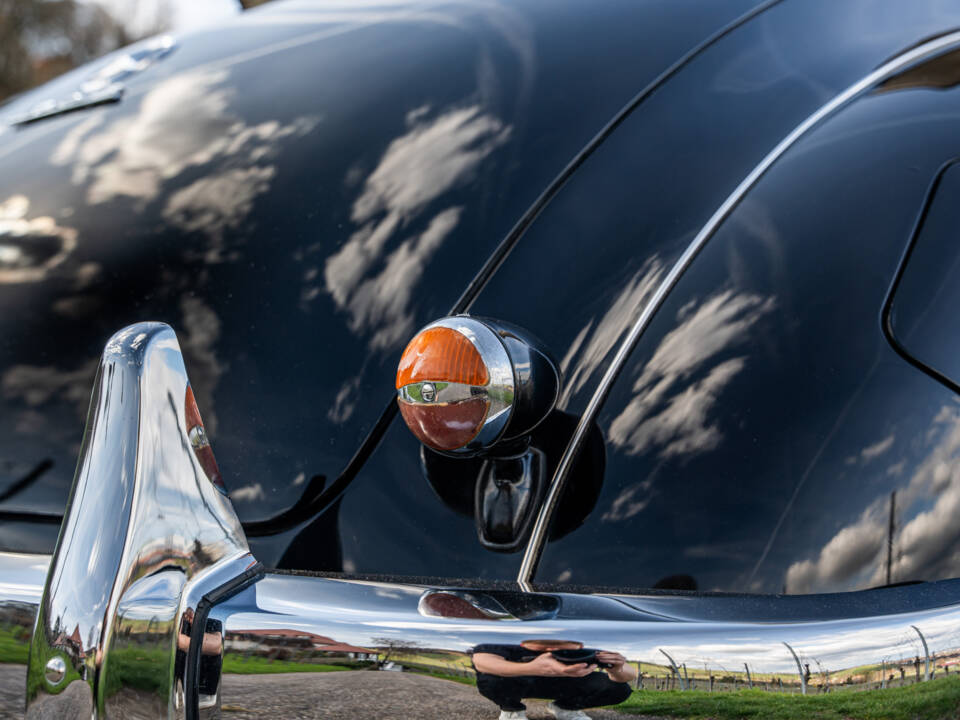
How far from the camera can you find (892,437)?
1.03m

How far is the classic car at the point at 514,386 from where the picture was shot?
93cm

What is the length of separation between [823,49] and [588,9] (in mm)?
449

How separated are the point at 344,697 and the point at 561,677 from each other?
23 cm

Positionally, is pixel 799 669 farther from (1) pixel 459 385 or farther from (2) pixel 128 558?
(2) pixel 128 558

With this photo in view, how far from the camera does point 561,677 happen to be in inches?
35.0

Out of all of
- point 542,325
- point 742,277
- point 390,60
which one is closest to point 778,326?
point 742,277

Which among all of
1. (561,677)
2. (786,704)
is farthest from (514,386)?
(786,704)

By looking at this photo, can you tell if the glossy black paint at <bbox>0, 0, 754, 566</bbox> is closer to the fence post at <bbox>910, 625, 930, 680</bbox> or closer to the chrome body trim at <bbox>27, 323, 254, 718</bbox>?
the chrome body trim at <bbox>27, 323, 254, 718</bbox>

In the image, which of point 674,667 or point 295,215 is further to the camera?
point 295,215

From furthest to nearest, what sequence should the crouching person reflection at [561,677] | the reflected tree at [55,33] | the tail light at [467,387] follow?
1. the reflected tree at [55,33]
2. the tail light at [467,387]
3. the crouching person reflection at [561,677]

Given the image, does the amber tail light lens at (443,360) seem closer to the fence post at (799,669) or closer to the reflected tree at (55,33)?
the fence post at (799,669)

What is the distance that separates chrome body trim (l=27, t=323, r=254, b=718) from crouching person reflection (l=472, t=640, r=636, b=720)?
0.33 metres

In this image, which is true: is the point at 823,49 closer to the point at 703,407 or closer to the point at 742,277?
the point at 742,277

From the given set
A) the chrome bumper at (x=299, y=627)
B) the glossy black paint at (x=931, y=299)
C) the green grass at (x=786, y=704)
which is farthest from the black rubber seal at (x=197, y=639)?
the glossy black paint at (x=931, y=299)
